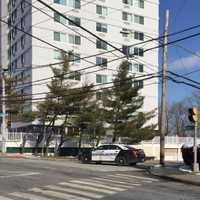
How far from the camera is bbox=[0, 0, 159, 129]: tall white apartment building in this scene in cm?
5478

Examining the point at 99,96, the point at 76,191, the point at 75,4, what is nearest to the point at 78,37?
the point at 75,4

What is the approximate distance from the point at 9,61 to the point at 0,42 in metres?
4.41

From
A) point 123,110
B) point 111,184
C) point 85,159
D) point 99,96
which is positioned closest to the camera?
point 111,184

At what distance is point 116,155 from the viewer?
31719 mm

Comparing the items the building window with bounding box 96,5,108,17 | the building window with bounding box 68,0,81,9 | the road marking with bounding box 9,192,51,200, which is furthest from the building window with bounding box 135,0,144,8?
the road marking with bounding box 9,192,51,200

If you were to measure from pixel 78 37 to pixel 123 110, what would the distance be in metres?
17.7

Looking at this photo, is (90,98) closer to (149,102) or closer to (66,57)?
(66,57)

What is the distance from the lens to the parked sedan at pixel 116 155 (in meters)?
31.4

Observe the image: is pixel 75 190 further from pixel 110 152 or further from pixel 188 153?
pixel 110 152

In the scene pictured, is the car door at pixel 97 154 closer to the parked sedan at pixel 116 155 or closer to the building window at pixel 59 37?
the parked sedan at pixel 116 155

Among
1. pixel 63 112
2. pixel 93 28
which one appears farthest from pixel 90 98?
pixel 93 28

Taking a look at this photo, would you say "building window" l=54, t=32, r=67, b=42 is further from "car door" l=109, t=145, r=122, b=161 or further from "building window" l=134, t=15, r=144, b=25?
"car door" l=109, t=145, r=122, b=161

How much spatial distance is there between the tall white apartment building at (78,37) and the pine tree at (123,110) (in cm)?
754

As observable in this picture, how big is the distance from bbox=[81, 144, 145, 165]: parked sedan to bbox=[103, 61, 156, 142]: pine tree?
10807 millimetres
